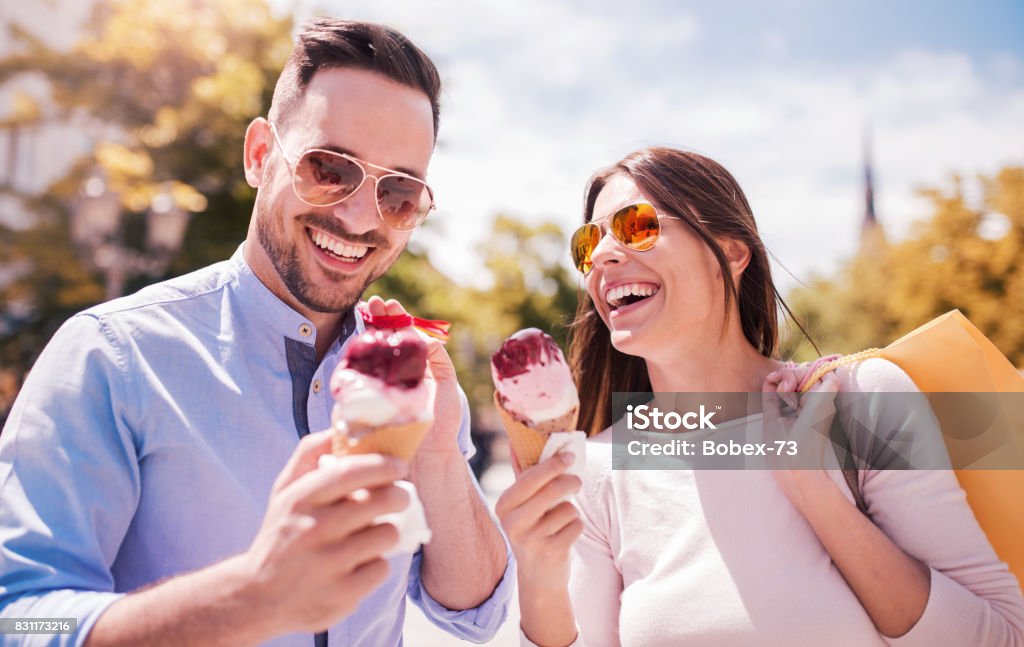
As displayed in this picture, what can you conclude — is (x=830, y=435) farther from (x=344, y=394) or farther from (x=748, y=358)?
(x=344, y=394)

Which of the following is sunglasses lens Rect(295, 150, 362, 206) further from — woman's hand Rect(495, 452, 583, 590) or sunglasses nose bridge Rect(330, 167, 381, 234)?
woman's hand Rect(495, 452, 583, 590)

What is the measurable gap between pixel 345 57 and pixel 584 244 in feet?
4.23

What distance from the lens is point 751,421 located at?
302cm

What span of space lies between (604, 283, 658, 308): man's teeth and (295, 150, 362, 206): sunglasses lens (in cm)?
119

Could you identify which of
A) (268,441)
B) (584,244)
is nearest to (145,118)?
(584,244)

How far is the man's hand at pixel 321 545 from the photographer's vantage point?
146cm

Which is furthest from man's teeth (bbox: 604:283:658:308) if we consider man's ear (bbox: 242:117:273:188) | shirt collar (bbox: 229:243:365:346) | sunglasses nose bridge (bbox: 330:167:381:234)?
man's ear (bbox: 242:117:273:188)

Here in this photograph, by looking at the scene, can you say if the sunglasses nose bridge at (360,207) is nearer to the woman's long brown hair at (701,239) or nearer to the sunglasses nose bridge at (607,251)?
the sunglasses nose bridge at (607,251)

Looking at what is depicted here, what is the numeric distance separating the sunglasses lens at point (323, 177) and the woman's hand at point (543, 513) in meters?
1.11

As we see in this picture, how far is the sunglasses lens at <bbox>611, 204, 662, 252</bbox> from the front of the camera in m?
3.05

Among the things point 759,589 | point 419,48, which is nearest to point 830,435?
point 759,589

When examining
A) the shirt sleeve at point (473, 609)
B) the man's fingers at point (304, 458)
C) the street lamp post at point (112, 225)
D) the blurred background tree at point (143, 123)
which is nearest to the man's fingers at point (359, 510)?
the man's fingers at point (304, 458)

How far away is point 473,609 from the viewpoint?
8.39 ft

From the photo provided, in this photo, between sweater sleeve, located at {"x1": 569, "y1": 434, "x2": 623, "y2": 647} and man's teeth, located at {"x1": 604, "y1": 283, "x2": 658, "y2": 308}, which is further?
man's teeth, located at {"x1": 604, "y1": 283, "x2": 658, "y2": 308}
